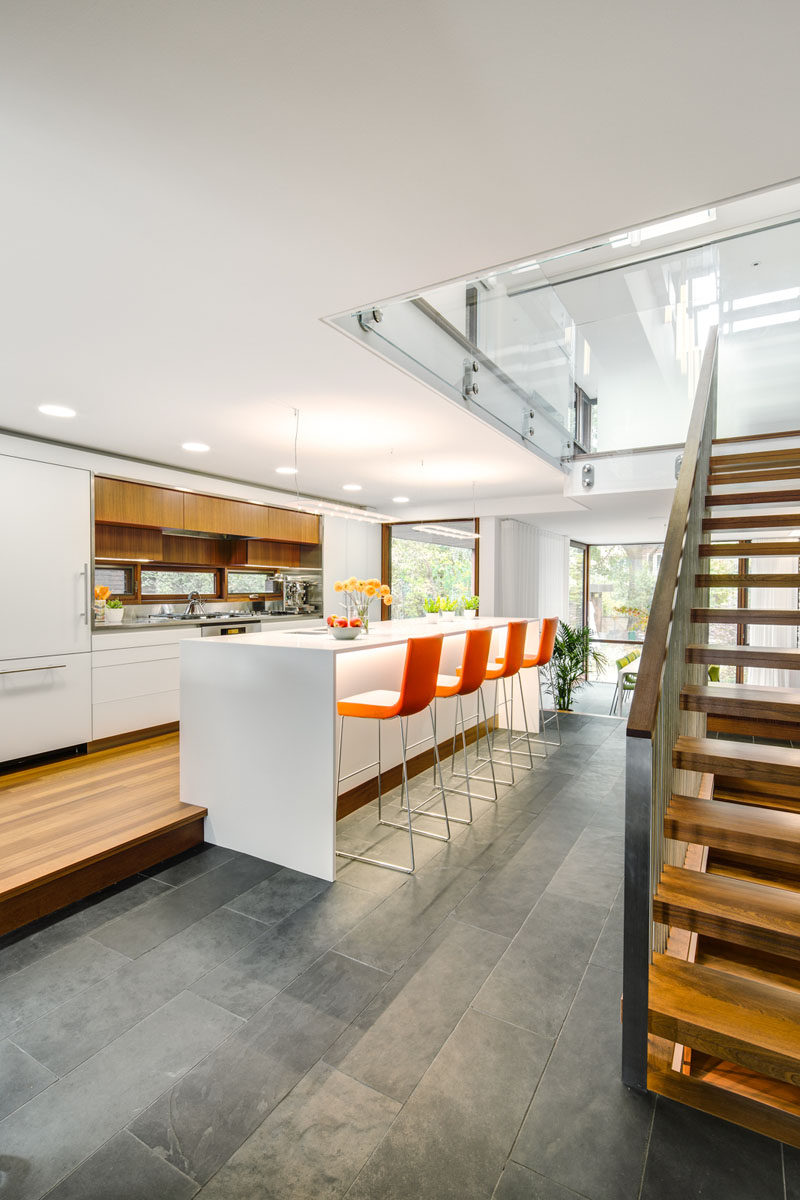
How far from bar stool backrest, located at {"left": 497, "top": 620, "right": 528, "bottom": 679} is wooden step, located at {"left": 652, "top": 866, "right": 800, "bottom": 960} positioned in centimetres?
247

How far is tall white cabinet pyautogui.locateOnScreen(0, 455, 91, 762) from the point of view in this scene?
160 inches

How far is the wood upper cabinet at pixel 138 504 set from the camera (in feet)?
15.6

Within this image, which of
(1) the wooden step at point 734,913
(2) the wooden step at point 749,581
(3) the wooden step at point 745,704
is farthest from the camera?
(2) the wooden step at point 749,581

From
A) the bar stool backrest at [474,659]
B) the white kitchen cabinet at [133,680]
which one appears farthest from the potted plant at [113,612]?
the bar stool backrest at [474,659]

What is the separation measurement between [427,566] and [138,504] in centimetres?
367

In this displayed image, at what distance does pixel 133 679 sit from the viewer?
4.91m

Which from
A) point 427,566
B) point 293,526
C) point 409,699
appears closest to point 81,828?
point 409,699

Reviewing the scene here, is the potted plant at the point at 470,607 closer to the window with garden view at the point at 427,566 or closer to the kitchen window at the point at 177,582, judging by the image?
the window with garden view at the point at 427,566

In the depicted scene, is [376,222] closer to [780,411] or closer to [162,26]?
[162,26]

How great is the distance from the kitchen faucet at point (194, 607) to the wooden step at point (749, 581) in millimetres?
4704

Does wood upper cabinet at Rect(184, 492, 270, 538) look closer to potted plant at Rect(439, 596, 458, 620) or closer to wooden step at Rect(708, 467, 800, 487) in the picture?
potted plant at Rect(439, 596, 458, 620)

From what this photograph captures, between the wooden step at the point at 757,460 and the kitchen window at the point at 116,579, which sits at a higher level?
the wooden step at the point at 757,460

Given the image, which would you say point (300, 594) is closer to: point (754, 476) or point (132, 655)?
point (132, 655)

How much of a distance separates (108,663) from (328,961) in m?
3.29
